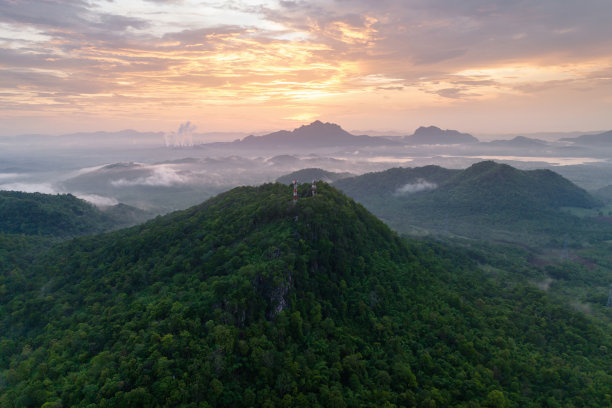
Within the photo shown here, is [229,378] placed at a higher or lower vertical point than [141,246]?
lower

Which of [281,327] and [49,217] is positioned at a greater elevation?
[49,217]

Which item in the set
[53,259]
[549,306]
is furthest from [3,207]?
[549,306]

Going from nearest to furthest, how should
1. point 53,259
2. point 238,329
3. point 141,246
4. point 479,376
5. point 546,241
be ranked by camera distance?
point 238,329 < point 479,376 < point 141,246 < point 53,259 < point 546,241

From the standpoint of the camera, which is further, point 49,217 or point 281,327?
point 49,217

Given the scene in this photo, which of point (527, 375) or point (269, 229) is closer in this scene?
point (527, 375)

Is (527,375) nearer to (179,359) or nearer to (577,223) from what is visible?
(179,359)

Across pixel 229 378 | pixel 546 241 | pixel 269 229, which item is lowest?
pixel 546 241
